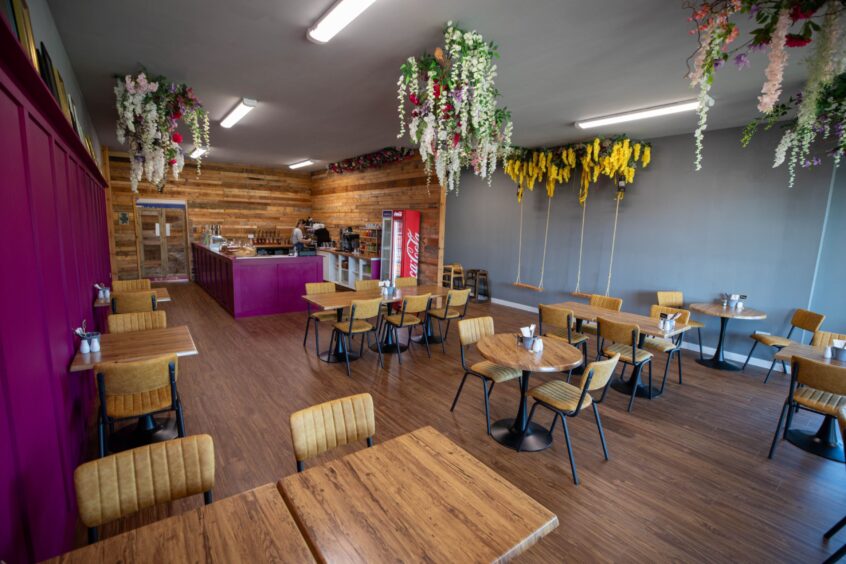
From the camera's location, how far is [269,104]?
16.6ft

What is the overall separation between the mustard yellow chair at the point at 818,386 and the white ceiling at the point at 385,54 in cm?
250

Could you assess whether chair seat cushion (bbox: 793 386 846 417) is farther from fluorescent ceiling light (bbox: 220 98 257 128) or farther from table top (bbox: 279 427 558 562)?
fluorescent ceiling light (bbox: 220 98 257 128)

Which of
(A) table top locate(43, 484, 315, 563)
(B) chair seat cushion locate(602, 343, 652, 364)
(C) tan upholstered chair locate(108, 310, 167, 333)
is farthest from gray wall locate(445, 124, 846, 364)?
(C) tan upholstered chair locate(108, 310, 167, 333)

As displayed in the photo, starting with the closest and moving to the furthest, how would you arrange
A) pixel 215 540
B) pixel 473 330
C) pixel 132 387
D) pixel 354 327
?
pixel 215 540, pixel 132 387, pixel 473 330, pixel 354 327

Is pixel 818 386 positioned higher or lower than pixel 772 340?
higher

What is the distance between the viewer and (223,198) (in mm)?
10781

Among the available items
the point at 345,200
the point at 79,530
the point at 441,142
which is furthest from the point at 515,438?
the point at 345,200

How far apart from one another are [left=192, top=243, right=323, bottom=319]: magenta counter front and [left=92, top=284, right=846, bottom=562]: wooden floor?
74.4 inches

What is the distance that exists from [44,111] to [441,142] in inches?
106

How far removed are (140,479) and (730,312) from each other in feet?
20.3

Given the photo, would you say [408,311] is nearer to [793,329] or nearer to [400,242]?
[400,242]

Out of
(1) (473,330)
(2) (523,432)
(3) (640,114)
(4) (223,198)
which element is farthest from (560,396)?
(4) (223,198)

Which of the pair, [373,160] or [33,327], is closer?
[33,327]

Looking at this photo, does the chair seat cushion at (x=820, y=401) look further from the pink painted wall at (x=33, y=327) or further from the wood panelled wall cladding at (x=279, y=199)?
the wood panelled wall cladding at (x=279, y=199)
